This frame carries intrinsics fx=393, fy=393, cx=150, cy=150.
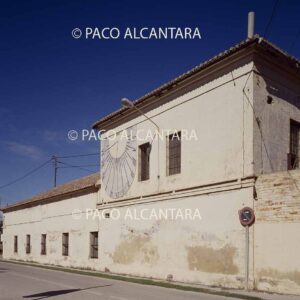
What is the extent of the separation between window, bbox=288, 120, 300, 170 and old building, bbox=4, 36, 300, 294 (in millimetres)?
48

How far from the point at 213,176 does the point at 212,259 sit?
114 inches

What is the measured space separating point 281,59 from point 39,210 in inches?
856

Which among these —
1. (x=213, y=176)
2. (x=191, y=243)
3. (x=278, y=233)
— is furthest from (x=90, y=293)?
(x=213, y=176)

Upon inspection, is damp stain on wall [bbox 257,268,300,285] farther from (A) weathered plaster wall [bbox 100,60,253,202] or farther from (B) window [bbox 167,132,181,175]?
(B) window [bbox 167,132,181,175]

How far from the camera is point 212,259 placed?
44.7 feet

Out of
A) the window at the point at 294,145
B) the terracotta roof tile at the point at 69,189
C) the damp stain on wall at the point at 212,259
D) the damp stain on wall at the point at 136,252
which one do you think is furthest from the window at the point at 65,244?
the window at the point at 294,145

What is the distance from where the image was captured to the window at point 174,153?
16.4 meters

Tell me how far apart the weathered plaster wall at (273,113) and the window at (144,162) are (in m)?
6.32

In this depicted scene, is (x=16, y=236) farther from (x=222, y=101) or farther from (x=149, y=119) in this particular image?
(x=222, y=101)

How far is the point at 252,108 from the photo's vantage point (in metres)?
13.0

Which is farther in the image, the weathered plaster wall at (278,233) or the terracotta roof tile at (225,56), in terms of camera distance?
the terracotta roof tile at (225,56)

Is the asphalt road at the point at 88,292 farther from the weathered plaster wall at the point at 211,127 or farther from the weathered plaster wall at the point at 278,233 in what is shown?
the weathered plaster wall at the point at 211,127

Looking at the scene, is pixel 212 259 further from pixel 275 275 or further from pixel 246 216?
pixel 275 275

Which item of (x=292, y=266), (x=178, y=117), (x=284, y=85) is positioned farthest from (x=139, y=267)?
(x=284, y=85)
